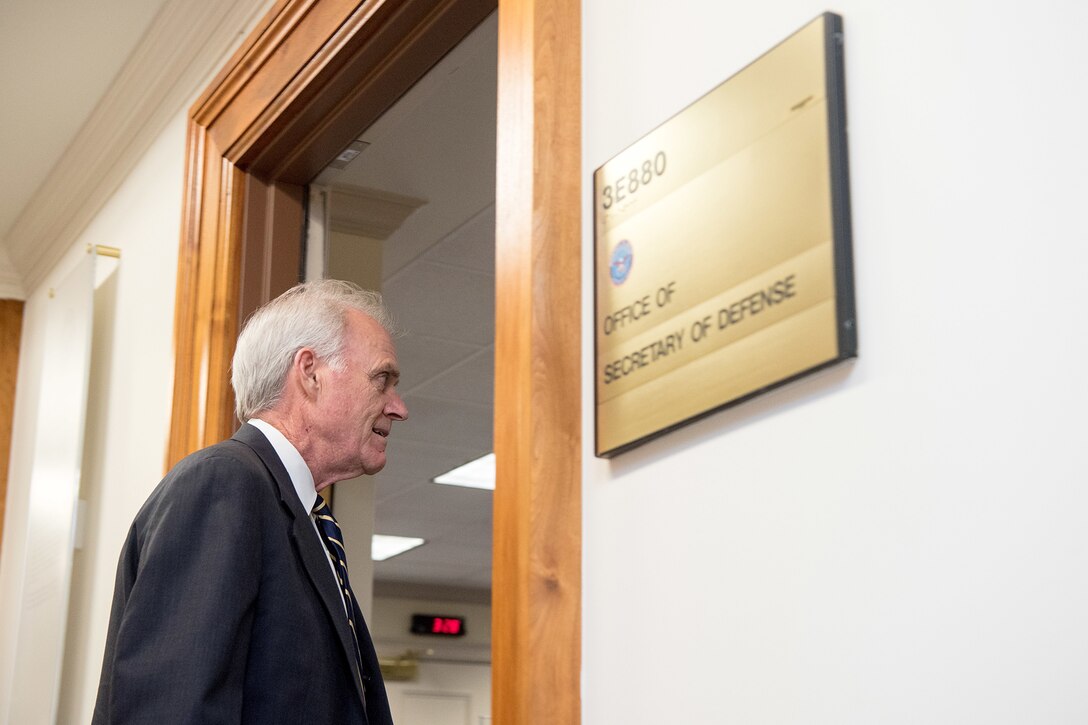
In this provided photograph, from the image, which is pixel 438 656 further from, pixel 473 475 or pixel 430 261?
pixel 430 261

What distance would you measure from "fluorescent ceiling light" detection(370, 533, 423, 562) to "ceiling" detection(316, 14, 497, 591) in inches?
48.1

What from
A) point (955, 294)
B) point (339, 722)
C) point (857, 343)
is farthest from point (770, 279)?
point (339, 722)

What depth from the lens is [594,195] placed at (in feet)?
5.55

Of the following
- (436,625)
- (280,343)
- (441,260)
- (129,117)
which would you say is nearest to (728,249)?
(280,343)

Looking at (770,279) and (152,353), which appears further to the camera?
(152,353)

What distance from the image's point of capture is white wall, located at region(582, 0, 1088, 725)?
3.38ft

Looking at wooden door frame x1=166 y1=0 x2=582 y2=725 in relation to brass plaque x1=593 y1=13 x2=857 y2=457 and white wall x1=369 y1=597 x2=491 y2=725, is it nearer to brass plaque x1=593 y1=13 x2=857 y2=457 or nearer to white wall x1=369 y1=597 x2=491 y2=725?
brass plaque x1=593 y1=13 x2=857 y2=457

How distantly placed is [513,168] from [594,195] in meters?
0.18

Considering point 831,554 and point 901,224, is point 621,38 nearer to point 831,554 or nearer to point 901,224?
point 901,224

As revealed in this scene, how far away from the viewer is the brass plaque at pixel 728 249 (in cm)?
128

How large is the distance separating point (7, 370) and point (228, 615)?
3.76m

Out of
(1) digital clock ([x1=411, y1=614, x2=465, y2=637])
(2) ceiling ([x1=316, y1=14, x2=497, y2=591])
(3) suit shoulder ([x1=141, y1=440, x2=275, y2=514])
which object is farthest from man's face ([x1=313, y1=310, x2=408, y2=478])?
(1) digital clock ([x1=411, y1=614, x2=465, y2=637])

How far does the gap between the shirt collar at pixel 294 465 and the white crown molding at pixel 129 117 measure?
1497 millimetres

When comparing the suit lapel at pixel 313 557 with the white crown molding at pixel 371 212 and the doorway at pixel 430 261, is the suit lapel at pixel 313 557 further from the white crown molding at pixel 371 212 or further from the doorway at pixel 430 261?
the white crown molding at pixel 371 212
